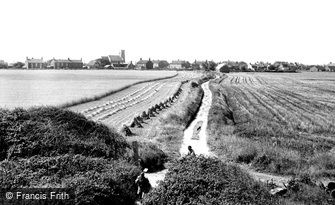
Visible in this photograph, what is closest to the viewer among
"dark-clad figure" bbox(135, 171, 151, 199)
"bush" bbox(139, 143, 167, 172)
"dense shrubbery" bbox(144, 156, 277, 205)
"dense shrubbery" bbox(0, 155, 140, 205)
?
"dense shrubbery" bbox(144, 156, 277, 205)

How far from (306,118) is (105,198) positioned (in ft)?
108

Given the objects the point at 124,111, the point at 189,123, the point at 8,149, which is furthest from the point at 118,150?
the point at 124,111

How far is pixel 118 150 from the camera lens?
67.6ft

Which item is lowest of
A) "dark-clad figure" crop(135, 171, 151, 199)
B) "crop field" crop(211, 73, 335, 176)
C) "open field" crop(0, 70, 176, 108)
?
"open field" crop(0, 70, 176, 108)

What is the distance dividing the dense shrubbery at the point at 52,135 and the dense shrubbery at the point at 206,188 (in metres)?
5.99

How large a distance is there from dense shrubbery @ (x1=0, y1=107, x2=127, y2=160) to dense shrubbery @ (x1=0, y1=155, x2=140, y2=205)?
142 centimetres

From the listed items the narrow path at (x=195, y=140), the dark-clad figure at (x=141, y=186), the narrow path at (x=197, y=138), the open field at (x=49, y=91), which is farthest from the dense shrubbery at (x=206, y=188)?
A: the open field at (x=49, y=91)

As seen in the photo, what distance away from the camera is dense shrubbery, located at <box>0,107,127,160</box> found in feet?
59.8

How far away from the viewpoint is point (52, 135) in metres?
19.1

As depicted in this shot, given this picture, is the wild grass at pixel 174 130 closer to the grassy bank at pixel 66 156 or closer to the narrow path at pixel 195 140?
the narrow path at pixel 195 140

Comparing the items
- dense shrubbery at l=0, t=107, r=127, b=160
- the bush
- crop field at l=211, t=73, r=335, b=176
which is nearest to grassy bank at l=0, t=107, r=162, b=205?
dense shrubbery at l=0, t=107, r=127, b=160

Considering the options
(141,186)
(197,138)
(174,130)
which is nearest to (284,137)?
(197,138)

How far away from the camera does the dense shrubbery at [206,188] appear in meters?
13.1

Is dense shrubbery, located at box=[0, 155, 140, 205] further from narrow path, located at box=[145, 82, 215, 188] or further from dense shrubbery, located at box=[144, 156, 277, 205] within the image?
narrow path, located at box=[145, 82, 215, 188]
